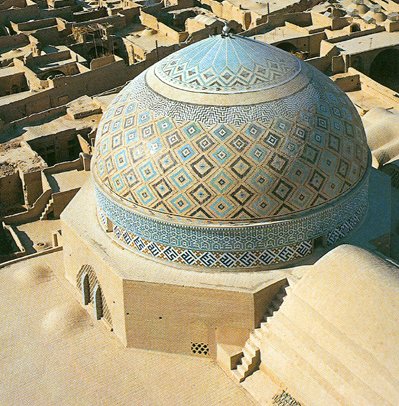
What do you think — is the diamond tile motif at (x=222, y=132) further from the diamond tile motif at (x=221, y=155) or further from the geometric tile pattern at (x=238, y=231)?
the geometric tile pattern at (x=238, y=231)

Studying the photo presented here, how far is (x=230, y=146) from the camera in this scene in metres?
10.9

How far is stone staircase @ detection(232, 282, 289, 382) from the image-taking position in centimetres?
1123

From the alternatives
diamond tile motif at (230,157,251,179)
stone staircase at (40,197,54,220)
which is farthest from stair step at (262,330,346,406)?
stone staircase at (40,197,54,220)

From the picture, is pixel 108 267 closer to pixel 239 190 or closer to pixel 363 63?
pixel 239 190

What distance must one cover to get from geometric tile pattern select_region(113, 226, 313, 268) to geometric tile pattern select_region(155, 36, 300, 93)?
248 cm

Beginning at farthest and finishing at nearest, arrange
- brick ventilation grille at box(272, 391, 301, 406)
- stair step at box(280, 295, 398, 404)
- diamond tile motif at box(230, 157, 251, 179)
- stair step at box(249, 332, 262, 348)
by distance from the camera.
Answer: stair step at box(249, 332, 262, 348), diamond tile motif at box(230, 157, 251, 179), brick ventilation grille at box(272, 391, 301, 406), stair step at box(280, 295, 398, 404)

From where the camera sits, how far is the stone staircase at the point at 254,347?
11234 mm

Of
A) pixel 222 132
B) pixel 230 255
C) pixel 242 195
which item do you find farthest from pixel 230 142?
pixel 230 255

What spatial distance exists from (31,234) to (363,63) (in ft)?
39.9

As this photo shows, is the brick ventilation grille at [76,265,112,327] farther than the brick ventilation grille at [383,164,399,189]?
No

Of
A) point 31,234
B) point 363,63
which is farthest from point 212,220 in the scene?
point 363,63

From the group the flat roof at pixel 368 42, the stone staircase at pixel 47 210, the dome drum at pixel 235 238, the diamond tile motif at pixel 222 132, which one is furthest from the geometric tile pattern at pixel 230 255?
the flat roof at pixel 368 42

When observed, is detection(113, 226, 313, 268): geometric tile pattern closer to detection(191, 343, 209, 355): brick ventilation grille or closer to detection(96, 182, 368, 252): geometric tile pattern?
detection(96, 182, 368, 252): geometric tile pattern

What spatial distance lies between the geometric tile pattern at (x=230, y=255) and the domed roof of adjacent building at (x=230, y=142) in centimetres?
60
